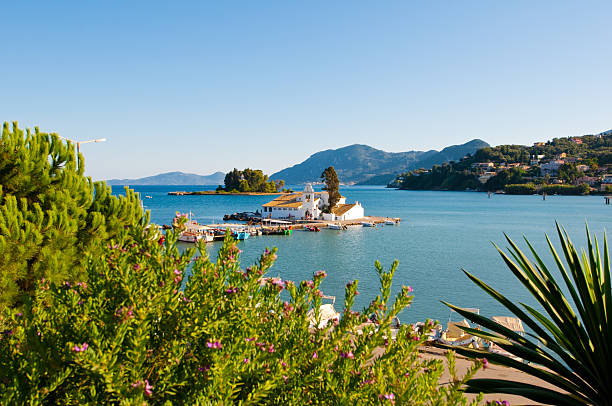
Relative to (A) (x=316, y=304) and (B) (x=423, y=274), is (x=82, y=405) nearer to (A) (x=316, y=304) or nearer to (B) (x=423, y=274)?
(A) (x=316, y=304)

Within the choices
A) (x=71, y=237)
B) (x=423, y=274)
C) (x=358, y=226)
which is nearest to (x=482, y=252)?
(x=423, y=274)

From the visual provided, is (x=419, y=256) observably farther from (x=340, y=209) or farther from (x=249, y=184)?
(x=249, y=184)

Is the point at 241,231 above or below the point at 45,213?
below

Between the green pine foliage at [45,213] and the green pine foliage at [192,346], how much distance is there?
4937 mm

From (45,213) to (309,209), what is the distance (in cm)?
6157

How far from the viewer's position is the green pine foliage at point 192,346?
8.93ft

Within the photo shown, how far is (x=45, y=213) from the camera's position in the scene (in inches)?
385

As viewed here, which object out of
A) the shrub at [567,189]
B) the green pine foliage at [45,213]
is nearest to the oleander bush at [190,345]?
the green pine foliage at [45,213]

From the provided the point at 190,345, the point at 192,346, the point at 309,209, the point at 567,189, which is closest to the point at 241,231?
the point at 309,209

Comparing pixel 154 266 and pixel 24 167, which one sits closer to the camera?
pixel 154 266

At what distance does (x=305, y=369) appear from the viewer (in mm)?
3473

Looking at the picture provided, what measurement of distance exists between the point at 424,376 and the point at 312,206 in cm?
6784

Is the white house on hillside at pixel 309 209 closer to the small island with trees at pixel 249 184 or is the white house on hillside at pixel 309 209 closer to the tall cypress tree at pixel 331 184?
the tall cypress tree at pixel 331 184

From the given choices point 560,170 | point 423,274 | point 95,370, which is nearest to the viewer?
point 95,370
